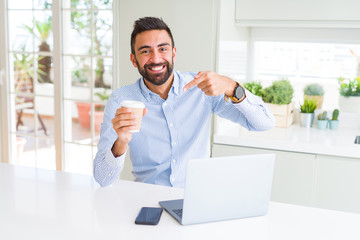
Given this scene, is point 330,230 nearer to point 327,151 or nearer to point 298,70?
point 327,151

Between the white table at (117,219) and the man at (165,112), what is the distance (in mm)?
304

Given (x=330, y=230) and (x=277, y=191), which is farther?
(x=277, y=191)

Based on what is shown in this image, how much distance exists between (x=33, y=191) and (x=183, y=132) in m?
0.76

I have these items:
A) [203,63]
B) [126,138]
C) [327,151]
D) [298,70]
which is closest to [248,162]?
[126,138]

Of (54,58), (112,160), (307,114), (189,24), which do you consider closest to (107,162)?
(112,160)

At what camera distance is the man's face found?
209 cm

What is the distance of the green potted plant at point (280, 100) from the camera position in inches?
124

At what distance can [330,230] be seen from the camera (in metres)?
1.43

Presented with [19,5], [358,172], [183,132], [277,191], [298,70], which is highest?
[19,5]

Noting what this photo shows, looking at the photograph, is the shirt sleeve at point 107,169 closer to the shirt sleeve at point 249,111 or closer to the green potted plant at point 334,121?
the shirt sleeve at point 249,111

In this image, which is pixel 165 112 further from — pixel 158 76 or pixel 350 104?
pixel 350 104

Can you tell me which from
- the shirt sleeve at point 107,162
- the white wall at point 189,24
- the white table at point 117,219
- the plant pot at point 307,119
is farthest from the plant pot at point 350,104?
the shirt sleeve at point 107,162

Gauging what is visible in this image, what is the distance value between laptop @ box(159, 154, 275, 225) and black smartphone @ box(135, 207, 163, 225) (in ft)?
0.16

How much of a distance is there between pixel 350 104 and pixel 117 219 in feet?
7.60
